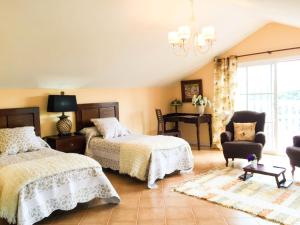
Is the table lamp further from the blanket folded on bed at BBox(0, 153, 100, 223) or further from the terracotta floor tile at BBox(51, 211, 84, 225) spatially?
the terracotta floor tile at BBox(51, 211, 84, 225)

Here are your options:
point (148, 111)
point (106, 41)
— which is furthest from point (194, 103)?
point (106, 41)

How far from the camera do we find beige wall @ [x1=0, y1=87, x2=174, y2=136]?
420 cm

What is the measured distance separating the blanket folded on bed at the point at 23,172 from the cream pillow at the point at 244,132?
2.70 metres

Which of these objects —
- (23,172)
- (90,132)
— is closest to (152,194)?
(23,172)

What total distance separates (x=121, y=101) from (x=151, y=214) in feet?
10.1

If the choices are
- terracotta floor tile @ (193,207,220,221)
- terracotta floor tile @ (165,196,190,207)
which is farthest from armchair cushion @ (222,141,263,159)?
terracotta floor tile @ (193,207,220,221)

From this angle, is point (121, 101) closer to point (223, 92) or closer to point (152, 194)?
point (223, 92)

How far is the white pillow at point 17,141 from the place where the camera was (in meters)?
3.45

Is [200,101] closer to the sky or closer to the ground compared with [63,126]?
closer to the sky

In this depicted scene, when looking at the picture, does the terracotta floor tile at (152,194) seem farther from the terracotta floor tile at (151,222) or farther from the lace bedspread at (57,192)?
the terracotta floor tile at (151,222)

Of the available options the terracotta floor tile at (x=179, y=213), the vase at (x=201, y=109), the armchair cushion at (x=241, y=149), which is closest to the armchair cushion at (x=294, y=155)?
the armchair cushion at (x=241, y=149)

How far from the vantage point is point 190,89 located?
249 inches

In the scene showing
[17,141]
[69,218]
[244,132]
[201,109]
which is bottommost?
[69,218]

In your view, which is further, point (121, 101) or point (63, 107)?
point (121, 101)
